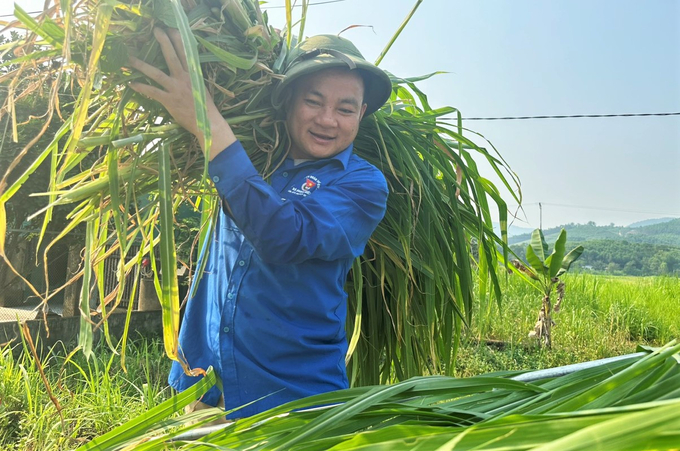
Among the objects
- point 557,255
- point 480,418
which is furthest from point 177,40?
point 557,255

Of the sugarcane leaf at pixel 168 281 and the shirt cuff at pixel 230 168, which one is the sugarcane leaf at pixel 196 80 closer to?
the sugarcane leaf at pixel 168 281

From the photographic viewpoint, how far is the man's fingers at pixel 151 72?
2.89 feet

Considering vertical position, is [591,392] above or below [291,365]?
above

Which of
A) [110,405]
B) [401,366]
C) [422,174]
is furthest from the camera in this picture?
[110,405]

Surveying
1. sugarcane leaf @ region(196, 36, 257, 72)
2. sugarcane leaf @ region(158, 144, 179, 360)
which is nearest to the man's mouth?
sugarcane leaf @ region(196, 36, 257, 72)

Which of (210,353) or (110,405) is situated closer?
(210,353)

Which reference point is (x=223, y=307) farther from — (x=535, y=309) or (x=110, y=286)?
(x=535, y=309)

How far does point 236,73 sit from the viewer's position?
1.01 meters

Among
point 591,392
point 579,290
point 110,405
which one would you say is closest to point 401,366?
point 591,392

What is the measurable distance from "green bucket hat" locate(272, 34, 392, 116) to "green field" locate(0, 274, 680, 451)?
0.67 m

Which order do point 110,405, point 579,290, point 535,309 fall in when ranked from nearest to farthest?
point 110,405 < point 535,309 < point 579,290

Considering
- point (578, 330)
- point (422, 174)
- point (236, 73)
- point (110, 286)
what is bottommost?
point (578, 330)

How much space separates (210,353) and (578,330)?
5.63m

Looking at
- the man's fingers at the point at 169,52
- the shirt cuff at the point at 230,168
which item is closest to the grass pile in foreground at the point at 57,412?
the shirt cuff at the point at 230,168
